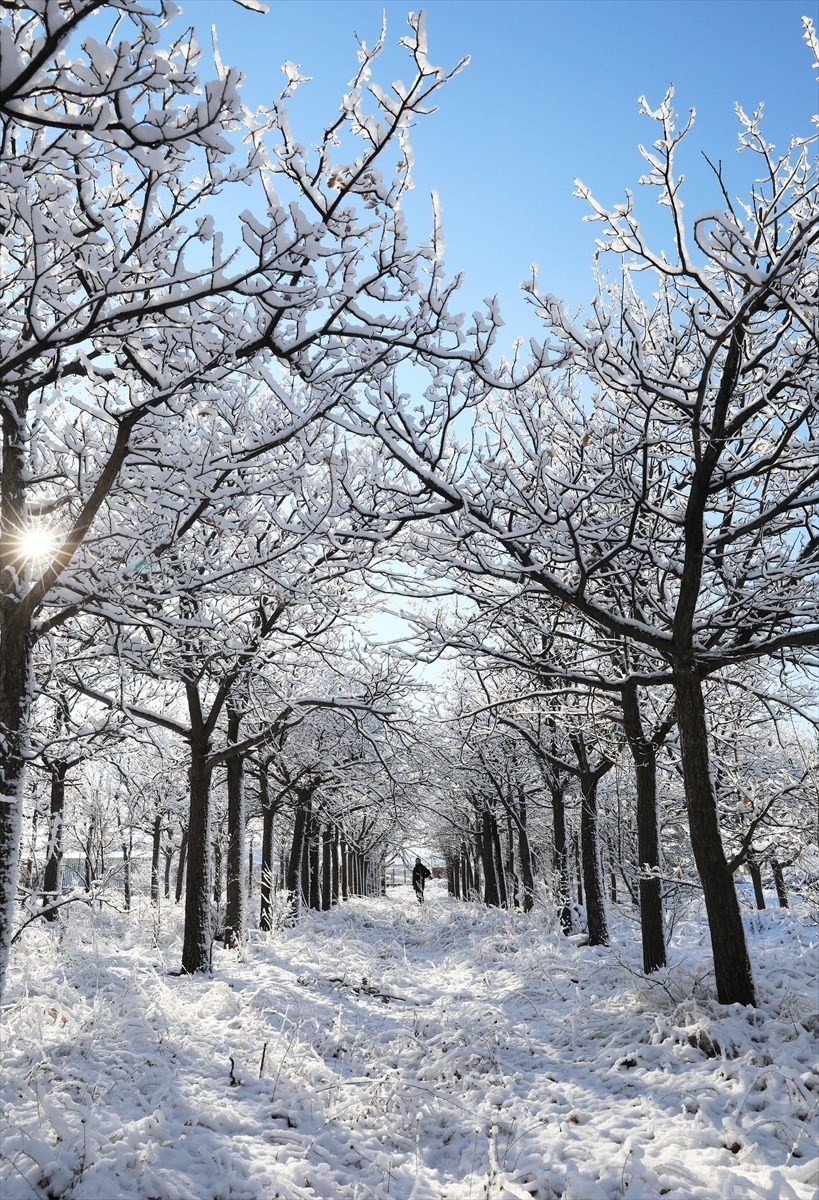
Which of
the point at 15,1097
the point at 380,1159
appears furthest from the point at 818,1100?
the point at 15,1097

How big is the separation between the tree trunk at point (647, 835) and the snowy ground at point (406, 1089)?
51 cm

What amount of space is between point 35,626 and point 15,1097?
2.83 m

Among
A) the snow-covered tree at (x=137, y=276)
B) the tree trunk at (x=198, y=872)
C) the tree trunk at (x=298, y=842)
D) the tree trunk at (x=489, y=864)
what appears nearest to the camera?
the snow-covered tree at (x=137, y=276)

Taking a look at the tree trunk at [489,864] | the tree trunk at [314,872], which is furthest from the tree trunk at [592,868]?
the tree trunk at [314,872]

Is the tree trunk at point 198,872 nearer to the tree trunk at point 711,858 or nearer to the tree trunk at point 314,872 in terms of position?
the tree trunk at point 711,858

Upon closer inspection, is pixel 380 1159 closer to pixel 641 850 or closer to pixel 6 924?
pixel 6 924

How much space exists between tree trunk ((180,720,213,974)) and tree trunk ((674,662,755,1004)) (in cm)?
592

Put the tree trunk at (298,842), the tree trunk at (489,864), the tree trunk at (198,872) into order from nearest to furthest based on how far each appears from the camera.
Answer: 1. the tree trunk at (198,872)
2. the tree trunk at (298,842)
3. the tree trunk at (489,864)

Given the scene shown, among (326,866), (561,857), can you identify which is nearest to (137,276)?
(561,857)

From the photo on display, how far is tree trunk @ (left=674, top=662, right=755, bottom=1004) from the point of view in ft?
17.6

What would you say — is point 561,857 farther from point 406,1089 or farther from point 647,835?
point 406,1089

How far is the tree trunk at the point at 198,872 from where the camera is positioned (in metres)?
8.22

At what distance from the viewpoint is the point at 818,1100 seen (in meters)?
3.88

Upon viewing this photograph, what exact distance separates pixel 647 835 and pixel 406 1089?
4.30 metres
